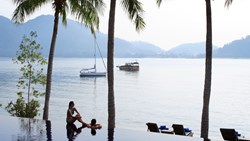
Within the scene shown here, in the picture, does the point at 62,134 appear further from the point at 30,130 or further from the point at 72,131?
the point at 30,130

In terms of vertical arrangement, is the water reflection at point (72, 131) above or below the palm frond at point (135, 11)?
below

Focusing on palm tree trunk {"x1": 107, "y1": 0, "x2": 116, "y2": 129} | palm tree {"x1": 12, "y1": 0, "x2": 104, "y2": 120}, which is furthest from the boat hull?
palm tree trunk {"x1": 107, "y1": 0, "x2": 116, "y2": 129}

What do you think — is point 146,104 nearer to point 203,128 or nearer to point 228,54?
point 203,128

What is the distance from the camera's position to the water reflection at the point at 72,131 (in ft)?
31.8

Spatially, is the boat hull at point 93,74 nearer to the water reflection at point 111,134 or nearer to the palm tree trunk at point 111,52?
the palm tree trunk at point 111,52

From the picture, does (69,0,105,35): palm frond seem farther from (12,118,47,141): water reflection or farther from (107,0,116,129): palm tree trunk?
(12,118,47,141): water reflection

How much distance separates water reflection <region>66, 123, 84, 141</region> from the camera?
9.68m

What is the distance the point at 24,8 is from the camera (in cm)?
1550

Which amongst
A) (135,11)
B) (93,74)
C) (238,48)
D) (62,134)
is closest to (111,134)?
(62,134)

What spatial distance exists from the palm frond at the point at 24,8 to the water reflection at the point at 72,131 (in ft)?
19.5

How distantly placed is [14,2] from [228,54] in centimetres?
19028

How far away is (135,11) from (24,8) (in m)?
4.65

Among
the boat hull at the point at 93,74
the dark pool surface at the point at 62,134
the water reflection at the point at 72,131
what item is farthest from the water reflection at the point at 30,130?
the boat hull at the point at 93,74

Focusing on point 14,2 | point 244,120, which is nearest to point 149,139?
point 14,2
